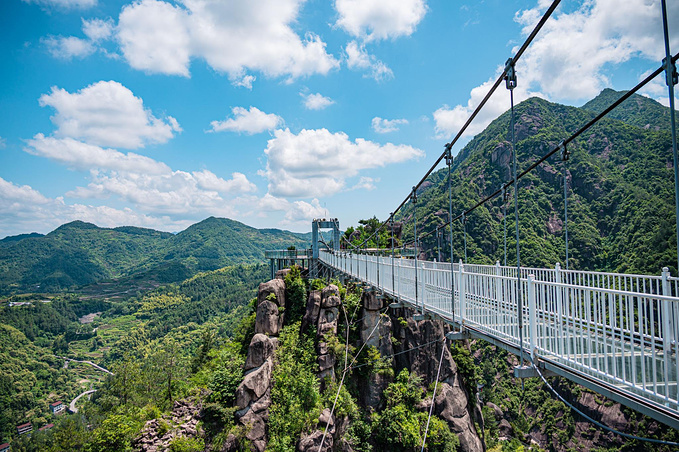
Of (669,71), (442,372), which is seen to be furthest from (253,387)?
(669,71)

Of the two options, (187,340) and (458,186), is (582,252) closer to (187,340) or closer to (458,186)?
(458,186)

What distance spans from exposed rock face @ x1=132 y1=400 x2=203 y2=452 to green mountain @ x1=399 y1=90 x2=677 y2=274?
25.6 metres

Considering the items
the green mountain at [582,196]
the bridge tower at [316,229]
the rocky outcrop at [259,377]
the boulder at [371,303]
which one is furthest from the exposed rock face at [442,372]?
the green mountain at [582,196]

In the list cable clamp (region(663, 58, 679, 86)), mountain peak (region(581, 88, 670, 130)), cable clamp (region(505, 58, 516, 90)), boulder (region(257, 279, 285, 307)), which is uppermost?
mountain peak (region(581, 88, 670, 130))

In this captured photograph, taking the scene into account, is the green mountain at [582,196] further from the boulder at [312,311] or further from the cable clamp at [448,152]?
the cable clamp at [448,152]

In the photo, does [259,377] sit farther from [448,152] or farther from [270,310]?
[448,152]

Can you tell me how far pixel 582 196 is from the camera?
4212 centimetres

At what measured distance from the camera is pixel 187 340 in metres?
66.9

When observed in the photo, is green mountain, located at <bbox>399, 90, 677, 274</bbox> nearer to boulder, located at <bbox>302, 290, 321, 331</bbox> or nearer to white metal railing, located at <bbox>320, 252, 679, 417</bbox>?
white metal railing, located at <bbox>320, 252, 679, 417</bbox>

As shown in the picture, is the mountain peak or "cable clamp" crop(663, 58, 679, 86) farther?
the mountain peak

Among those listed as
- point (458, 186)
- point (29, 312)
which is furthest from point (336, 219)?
point (29, 312)

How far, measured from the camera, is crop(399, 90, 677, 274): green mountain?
28.5 meters

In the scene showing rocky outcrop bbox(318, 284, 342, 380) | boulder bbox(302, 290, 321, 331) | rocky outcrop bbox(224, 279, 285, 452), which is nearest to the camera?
rocky outcrop bbox(224, 279, 285, 452)

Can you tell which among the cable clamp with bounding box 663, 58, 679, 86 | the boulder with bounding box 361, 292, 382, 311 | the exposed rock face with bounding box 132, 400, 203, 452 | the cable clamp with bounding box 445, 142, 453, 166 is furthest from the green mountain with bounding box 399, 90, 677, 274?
the exposed rock face with bounding box 132, 400, 203, 452
